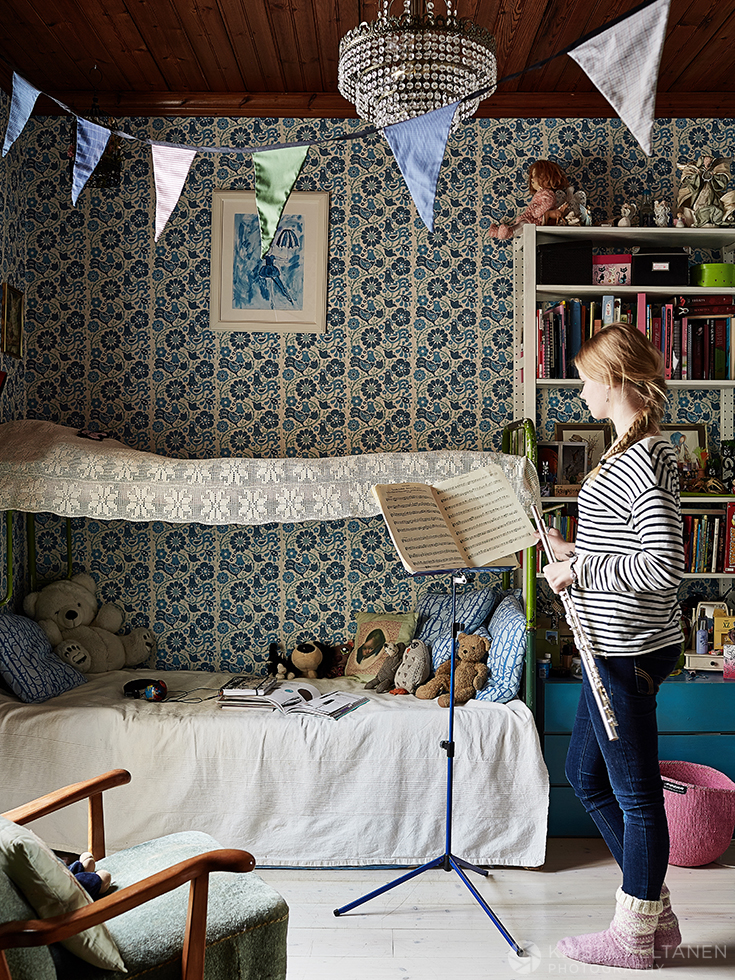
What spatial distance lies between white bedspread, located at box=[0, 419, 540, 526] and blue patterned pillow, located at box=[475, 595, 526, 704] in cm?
42

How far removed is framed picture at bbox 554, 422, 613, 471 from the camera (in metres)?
3.33

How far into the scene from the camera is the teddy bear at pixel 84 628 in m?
3.10

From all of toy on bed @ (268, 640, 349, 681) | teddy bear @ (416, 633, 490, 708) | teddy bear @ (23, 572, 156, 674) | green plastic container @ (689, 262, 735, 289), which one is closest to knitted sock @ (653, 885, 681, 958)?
teddy bear @ (416, 633, 490, 708)

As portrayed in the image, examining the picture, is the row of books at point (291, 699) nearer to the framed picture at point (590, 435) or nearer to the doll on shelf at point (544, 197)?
the framed picture at point (590, 435)

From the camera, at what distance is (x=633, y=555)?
1833mm

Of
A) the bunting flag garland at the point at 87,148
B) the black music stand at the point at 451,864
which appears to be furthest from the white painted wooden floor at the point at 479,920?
the bunting flag garland at the point at 87,148

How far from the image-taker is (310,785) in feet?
8.54

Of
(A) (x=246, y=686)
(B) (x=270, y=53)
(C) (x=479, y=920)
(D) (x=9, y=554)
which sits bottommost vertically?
(C) (x=479, y=920)

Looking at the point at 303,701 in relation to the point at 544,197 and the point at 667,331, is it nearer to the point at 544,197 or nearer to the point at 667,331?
the point at 667,331

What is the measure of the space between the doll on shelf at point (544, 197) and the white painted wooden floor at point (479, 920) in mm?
2304

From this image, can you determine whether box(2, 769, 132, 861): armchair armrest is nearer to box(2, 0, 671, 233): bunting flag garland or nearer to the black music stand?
the black music stand

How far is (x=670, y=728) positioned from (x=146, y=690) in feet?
6.10

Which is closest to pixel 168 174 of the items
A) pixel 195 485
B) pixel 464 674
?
pixel 195 485

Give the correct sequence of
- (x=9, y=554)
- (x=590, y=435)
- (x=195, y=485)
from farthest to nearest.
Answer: (x=590, y=435) < (x=9, y=554) < (x=195, y=485)
